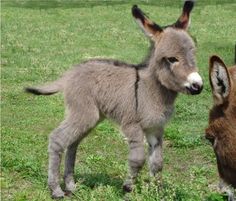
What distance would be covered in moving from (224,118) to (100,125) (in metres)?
5.50

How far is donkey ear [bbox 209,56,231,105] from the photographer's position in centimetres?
429

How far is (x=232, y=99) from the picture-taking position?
452cm

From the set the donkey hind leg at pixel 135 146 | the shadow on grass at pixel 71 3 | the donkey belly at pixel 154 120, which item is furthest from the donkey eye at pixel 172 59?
the shadow on grass at pixel 71 3

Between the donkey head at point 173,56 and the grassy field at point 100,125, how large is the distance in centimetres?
111

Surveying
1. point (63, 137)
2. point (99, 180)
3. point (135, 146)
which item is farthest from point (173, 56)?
point (99, 180)

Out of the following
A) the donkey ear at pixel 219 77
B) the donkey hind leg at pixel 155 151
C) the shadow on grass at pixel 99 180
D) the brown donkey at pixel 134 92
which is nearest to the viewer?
the donkey ear at pixel 219 77

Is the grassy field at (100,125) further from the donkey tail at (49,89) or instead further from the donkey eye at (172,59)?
the donkey eye at (172,59)

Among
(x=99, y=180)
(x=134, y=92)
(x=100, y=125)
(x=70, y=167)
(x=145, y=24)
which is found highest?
(x=145, y=24)

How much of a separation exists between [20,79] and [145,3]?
16.0 m

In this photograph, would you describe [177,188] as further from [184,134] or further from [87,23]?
[87,23]

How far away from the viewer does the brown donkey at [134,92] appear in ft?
21.0

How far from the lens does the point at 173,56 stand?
636 cm

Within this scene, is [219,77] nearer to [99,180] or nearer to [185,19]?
[185,19]

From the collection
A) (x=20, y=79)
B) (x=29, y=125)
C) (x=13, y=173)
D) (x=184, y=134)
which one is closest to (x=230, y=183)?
(x=13, y=173)
